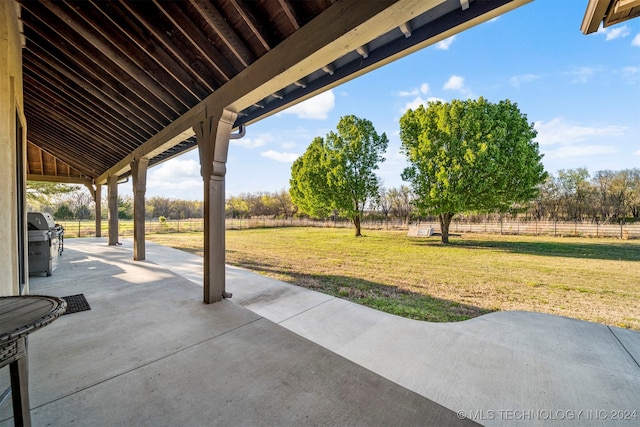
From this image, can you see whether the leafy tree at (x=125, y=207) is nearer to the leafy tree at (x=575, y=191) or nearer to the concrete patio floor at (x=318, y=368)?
the concrete patio floor at (x=318, y=368)

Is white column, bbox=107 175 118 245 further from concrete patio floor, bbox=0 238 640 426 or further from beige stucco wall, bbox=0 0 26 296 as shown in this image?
beige stucco wall, bbox=0 0 26 296

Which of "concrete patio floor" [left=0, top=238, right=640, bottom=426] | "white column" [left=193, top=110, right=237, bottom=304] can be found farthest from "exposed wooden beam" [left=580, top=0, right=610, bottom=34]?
"white column" [left=193, top=110, right=237, bottom=304]

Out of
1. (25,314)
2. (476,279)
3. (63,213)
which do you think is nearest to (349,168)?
(476,279)

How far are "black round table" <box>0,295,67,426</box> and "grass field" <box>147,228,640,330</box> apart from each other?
3.21m

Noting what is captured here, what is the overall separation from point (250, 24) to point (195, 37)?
733 millimetres

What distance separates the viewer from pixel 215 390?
168 centimetres

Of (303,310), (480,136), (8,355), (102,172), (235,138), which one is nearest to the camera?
(8,355)

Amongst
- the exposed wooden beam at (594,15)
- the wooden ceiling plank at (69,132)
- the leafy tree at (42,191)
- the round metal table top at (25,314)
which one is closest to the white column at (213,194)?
the round metal table top at (25,314)

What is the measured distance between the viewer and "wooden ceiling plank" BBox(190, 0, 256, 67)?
208 centimetres

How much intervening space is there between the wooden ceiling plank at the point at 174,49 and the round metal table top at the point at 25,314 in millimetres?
2488

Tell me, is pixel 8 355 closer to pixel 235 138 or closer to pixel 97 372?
pixel 97 372

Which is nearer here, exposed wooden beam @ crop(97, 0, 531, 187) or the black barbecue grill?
exposed wooden beam @ crop(97, 0, 531, 187)

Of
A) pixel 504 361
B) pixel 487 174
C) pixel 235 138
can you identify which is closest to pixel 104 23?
pixel 235 138

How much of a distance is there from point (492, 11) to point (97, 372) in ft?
12.3
